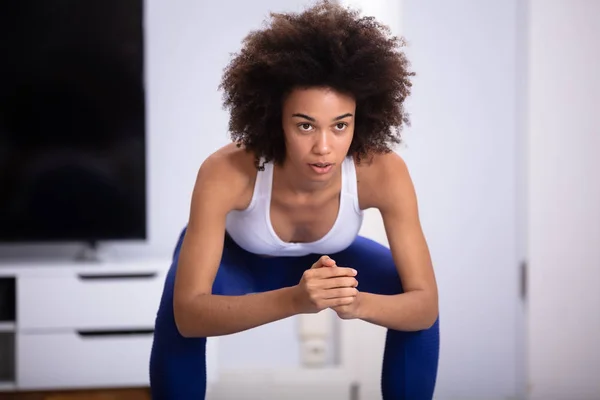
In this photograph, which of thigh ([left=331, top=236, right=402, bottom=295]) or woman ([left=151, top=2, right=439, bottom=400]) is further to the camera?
thigh ([left=331, top=236, right=402, bottom=295])

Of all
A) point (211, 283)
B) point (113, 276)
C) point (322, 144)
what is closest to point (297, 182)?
point (322, 144)

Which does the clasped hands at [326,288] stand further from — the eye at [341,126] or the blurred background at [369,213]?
the blurred background at [369,213]

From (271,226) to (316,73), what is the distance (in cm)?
35

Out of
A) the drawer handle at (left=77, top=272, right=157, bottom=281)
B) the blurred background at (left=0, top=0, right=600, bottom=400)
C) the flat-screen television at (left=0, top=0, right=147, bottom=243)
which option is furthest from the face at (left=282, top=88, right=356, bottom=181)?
the flat-screen television at (left=0, top=0, right=147, bottom=243)

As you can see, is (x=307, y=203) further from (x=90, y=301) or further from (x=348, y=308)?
(x=90, y=301)

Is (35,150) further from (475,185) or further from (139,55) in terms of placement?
(475,185)

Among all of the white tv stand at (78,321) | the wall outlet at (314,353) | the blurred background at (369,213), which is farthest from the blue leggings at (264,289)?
the wall outlet at (314,353)

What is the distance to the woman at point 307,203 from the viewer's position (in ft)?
4.99

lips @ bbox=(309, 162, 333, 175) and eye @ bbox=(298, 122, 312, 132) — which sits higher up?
eye @ bbox=(298, 122, 312, 132)

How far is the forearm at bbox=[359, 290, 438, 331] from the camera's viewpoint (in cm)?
154

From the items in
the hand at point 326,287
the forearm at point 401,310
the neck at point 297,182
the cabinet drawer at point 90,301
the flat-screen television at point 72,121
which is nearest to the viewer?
the hand at point 326,287

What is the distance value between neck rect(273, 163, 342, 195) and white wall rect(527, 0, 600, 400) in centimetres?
146

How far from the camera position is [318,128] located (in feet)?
5.03

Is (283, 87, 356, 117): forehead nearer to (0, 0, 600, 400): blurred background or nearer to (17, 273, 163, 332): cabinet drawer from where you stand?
(0, 0, 600, 400): blurred background
